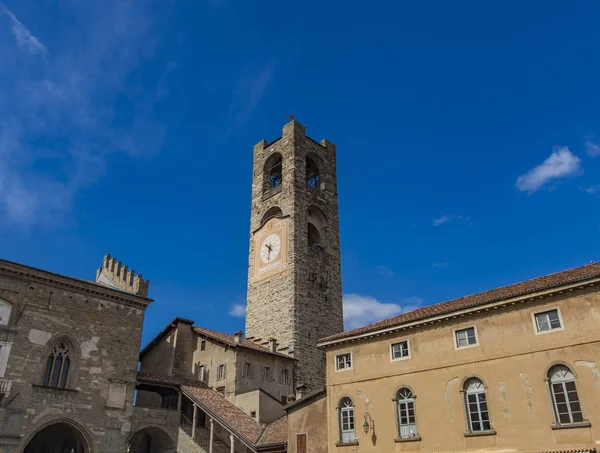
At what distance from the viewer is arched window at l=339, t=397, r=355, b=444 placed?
21188 mm

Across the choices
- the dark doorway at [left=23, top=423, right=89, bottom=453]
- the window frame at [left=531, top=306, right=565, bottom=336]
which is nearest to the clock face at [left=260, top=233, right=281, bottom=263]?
the dark doorway at [left=23, top=423, right=89, bottom=453]

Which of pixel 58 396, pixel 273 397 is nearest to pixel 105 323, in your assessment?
pixel 58 396

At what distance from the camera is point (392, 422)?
20.0m

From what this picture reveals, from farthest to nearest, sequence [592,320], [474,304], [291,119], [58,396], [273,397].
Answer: [291,119]
[273,397]
[58,396]
[474,304]
[592,320]

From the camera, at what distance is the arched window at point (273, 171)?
46.1 meters

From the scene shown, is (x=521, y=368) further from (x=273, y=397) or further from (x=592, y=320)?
(x=273, y=397)

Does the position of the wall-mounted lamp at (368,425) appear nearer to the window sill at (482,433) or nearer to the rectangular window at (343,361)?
the rectangular window at (343,361)

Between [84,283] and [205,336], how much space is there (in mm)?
9391

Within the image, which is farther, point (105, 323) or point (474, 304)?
point (105, 323)

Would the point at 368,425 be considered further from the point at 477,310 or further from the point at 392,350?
the point at 477,310

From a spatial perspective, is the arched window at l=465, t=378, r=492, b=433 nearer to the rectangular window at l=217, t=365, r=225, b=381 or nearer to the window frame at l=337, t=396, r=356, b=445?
the window frame at l=337, t=396, r=356, b=445

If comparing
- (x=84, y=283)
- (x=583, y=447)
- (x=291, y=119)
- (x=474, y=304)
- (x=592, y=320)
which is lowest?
(x=583, y=447)

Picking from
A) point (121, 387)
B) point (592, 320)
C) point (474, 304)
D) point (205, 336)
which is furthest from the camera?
point (205, 336)

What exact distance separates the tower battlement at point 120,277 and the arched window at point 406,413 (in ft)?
49.5
